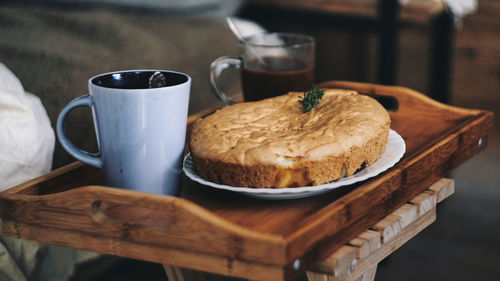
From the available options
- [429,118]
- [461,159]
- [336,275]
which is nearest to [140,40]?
[429,118]

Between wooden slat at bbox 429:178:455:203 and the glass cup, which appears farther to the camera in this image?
the glass cup

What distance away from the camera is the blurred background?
1.32 meters

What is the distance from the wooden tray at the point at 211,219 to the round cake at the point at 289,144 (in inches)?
1.5

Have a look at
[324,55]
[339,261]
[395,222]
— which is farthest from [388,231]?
[324,55]

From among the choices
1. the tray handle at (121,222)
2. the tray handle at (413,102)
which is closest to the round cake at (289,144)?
the tray handle at (121,222)

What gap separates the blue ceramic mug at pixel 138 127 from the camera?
29.1 inches

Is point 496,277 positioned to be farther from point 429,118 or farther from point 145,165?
point 145,165

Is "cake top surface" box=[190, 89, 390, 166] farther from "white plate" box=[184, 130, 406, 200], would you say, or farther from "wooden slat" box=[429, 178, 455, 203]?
"wooden slat" box=[429, 178, 455, 203]

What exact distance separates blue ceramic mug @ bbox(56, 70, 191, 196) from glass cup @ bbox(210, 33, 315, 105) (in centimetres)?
33

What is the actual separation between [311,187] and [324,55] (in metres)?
1.86

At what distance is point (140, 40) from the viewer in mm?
1560

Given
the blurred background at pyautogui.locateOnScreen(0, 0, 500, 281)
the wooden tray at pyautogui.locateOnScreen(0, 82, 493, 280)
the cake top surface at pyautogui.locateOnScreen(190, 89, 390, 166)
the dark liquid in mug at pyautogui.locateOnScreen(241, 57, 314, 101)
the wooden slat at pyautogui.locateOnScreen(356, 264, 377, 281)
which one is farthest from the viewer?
the blurred background at pyautogui.locateOnScreen(0, 0, 500, 281)

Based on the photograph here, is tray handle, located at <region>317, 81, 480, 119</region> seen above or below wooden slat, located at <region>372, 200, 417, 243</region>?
above

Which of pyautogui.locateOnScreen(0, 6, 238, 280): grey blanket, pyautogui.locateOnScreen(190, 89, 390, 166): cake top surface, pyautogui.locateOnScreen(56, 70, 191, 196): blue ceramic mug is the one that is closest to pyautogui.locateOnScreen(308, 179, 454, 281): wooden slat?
pyautogui.locateOnScreen(190, 89, 390, 166): cake top surface
